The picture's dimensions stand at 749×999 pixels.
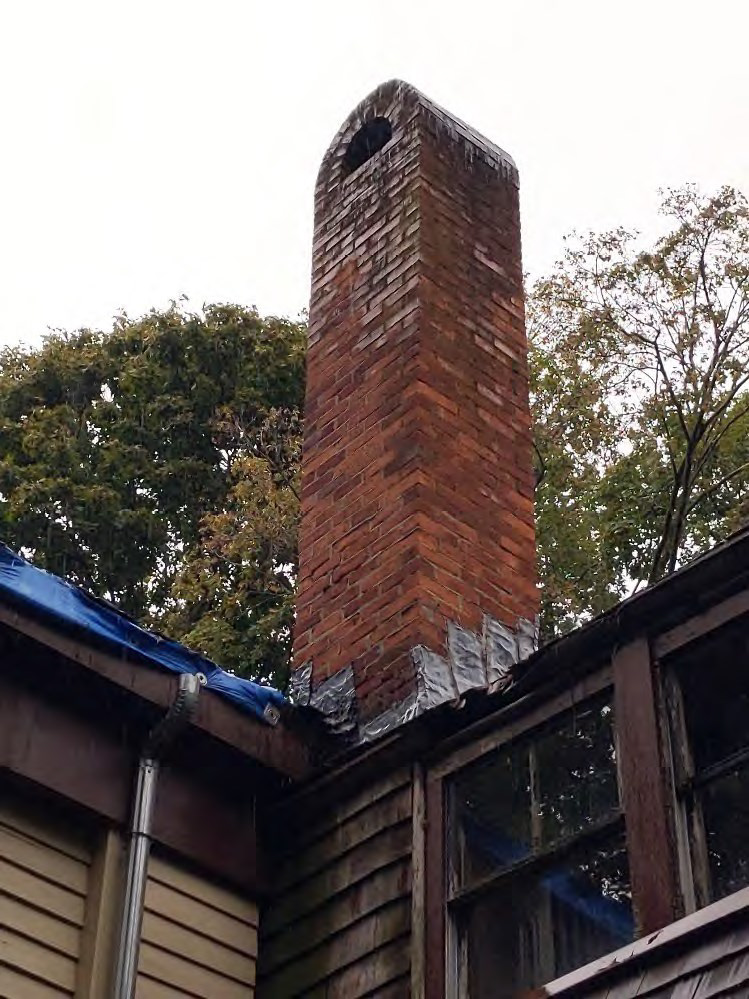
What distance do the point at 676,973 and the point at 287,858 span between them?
7.91 ft

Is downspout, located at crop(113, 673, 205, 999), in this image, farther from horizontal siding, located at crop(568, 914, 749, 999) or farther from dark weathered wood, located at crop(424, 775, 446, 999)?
horizontal siding, located at crop(568, 914, 749, 999)

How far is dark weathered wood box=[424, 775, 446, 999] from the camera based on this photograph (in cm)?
578

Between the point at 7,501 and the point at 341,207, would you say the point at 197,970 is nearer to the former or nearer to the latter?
the point at 341,207

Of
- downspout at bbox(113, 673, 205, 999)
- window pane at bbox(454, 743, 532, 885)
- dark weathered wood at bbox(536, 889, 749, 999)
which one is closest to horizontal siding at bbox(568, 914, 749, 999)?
dark weathered wood at bbox(536, 889, 749, 999)

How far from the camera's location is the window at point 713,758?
5.21 metres

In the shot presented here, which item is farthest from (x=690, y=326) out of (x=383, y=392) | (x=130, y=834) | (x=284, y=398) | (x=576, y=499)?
(x=130, y=834)

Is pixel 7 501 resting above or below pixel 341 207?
above

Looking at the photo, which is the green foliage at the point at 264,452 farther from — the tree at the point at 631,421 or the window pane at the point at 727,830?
the window pane at the point at 727,830

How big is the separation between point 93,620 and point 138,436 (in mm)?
14726

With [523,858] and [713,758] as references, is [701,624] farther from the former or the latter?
[523,858]

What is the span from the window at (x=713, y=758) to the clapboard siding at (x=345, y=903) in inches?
50.4

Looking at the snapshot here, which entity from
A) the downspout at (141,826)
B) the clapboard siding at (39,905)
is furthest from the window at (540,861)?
the clapboard siding at (39,905)

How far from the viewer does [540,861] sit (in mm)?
5719

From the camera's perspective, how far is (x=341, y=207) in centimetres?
946
